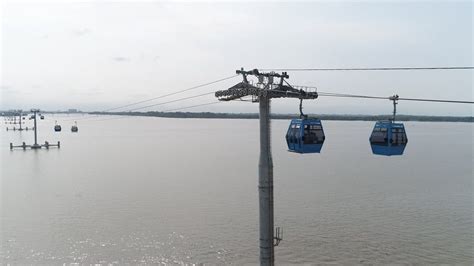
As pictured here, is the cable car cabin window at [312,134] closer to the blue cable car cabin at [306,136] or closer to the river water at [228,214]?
the blue cable car cabin at [306,136]

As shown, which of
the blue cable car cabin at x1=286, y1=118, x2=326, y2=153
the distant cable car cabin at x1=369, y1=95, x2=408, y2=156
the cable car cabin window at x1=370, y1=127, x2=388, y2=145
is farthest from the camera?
the cable car cabin window at x1=370, y1=127, x2=388, y2=145

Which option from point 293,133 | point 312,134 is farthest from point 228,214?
point 312,134

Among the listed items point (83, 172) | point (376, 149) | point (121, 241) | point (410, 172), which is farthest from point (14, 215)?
point (410, 172)

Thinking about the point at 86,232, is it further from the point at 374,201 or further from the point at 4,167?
the point at 4,167

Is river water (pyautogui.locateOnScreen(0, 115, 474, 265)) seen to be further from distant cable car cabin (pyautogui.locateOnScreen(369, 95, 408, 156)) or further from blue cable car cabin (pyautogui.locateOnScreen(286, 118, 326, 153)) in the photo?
blue cable car cabin (pyautogui.locateOnScreen(286, 118, 326, 153))

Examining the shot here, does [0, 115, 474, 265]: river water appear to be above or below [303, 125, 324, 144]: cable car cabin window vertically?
below

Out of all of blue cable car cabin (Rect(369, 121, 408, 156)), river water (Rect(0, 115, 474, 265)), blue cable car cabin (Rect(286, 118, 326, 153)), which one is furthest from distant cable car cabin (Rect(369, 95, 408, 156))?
river water (Rect(0, 115, 474, 265))

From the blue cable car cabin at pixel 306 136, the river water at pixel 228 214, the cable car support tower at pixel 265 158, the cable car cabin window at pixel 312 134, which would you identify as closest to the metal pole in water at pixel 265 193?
the cable car support tower at pixel 265 158

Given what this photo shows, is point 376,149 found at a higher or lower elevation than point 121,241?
higher
